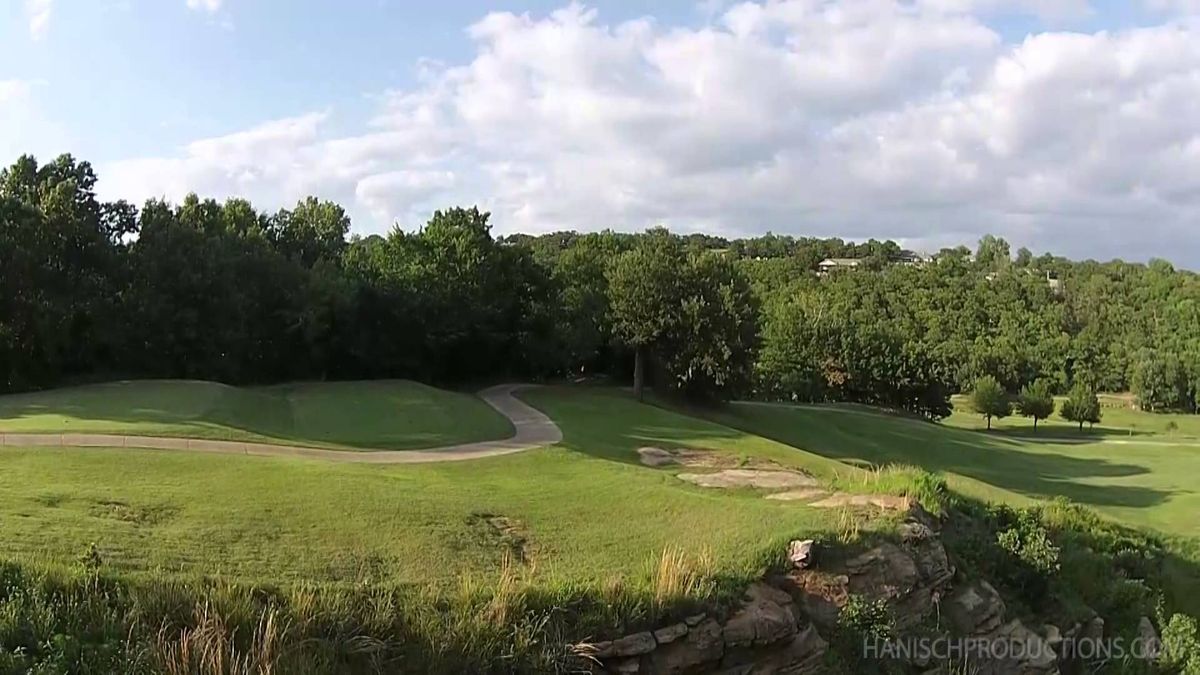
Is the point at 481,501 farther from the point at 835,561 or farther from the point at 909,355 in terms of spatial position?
the point at 909,355

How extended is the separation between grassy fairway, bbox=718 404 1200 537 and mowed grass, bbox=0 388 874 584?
564 inches

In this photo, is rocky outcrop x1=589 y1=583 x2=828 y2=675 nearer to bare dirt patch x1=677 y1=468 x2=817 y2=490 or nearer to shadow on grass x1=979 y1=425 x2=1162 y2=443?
bare dirt patch x1=677 y1=468 x2=817 y2=490

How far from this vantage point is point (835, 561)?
1423cm

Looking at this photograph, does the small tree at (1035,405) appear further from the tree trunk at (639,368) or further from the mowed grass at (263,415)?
the mowed grass at (263,415)

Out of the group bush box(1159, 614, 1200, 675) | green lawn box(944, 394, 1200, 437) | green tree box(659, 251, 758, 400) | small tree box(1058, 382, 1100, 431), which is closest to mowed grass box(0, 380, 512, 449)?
green tree box(659, 251, 758, 400)

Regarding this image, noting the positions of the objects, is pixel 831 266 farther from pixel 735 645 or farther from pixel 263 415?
pixel 735 645

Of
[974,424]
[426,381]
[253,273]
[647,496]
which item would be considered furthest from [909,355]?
[647,496]

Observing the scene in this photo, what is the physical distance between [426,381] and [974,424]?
5465cm

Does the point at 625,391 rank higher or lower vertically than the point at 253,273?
lower

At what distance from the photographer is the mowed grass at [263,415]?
21922mm

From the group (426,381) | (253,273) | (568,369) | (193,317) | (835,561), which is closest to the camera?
(835,561)

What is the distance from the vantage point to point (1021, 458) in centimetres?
4622

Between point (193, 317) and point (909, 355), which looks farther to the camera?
point (909, 355)

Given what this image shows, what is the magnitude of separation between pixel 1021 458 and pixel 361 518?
134ft
